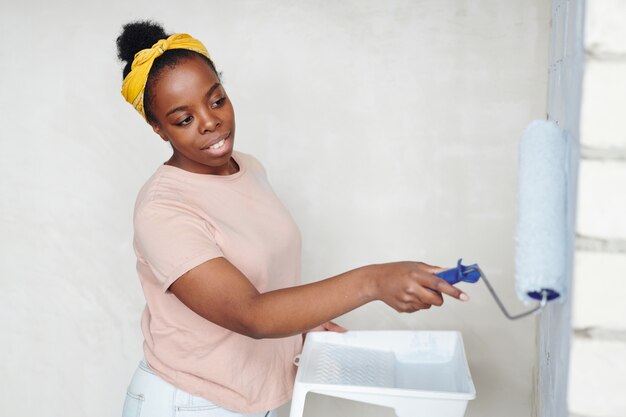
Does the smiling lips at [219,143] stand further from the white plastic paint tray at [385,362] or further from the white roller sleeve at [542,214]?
the white roller sleeve at [542,214]

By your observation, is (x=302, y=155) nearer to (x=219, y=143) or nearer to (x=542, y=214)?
(x=219, y=143)

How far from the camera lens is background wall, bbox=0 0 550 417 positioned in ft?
6.54

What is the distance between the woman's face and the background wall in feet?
2.31

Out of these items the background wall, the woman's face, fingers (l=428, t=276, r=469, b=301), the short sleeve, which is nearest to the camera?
fingers (l=428, t=276, r=469, b=301)

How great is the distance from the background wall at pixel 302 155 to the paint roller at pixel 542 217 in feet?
3.71

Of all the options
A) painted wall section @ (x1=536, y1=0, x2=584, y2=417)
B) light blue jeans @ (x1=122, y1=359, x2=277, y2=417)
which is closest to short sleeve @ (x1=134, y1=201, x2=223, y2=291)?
light blue jeans @ (x1=122, y1=359, x2=277, y2=417)

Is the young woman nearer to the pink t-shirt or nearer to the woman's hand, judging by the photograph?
the pink t-shirt

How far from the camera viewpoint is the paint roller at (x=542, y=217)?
795mm

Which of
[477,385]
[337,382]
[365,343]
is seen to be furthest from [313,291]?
[477,385]

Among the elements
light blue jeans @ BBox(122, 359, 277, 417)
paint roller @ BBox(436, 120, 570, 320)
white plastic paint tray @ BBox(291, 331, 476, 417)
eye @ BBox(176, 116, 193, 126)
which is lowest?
light blue jeans @ BBox(122, 359, 277, 417)

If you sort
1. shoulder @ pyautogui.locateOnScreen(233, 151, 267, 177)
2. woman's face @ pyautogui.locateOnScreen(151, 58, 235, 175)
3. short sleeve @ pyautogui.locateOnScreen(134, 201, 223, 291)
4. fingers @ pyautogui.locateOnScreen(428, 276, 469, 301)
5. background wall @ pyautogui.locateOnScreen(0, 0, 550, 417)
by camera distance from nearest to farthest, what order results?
fingers @ pyautogui.locateOnScreen(428, 276, 469, 301), short sleeve @ pyautogui.locateOnScreen(134, 201, 223, 291), woman's face @ pyautogui.locateOnScreen(151, 58, 235, 175), shoulder @ pyautogui.locateOnScreen(233, 151, 267, 177), background wall @ pyautogui.locateOnScreen(0, 0, 550, 417)

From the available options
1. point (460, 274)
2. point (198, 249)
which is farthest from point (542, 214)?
point (198, 249)

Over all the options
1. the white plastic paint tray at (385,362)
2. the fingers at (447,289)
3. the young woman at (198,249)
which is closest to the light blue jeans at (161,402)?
the young woman at (198,249)

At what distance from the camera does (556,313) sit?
1.00 meters
